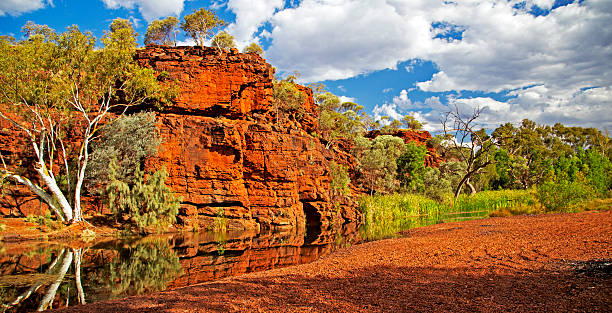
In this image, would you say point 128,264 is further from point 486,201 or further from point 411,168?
point 411,168

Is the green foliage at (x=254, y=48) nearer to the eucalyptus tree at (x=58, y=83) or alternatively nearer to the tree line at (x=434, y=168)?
the tree line at (x=434, y=168)

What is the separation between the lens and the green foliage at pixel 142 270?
10.6m

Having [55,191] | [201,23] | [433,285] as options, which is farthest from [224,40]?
[433,285]

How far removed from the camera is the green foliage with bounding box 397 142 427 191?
46188 mm

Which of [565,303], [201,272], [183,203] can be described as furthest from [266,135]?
[565,303]

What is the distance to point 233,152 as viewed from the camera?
98.4ft

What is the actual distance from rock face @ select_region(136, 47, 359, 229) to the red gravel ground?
18.9 m

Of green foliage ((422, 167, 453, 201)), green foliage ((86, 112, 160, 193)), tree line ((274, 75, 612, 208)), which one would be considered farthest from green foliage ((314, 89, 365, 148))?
green foliage ((86, 112, 160, 193))

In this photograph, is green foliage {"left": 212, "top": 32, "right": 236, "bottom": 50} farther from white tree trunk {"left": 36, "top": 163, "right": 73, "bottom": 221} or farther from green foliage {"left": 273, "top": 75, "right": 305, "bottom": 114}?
white tree trunk {"left": 36, "top": 163, "right": 73, "bottom": 221}

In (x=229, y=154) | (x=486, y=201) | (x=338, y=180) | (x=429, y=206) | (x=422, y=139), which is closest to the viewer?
(x=229, y=154)

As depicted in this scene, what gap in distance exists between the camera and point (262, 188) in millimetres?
30828

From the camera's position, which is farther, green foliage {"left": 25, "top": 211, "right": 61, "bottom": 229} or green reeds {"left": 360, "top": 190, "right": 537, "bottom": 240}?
green reeds {"left": 360, "top": 190, "right": 537, "bottom": 240}

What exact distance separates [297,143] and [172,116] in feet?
35.9

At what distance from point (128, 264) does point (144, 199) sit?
11580 mm
